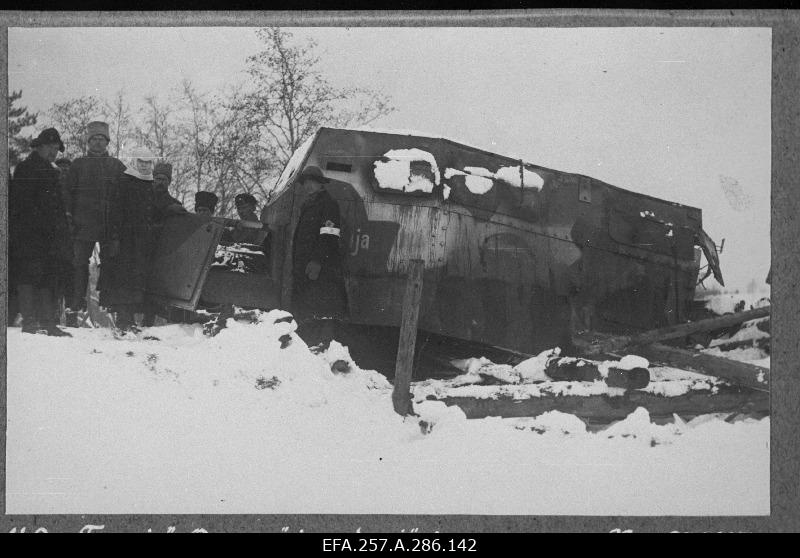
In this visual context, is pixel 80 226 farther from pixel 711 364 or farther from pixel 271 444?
pixel 711 364

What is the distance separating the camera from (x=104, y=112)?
428 centimetres

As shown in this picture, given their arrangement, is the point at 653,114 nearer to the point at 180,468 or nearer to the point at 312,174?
the point at 312,174

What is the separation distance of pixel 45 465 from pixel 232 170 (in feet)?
6.13

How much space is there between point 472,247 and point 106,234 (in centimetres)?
199

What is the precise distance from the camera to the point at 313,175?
4336 millimetres

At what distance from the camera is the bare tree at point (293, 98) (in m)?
4.31

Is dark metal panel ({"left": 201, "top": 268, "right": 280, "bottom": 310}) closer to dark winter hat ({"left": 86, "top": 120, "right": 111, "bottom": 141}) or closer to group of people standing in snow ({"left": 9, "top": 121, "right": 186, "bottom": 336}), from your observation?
group of people standing in snow ({"left": 9, "top": 121, "right": 186, "bottom": 336})

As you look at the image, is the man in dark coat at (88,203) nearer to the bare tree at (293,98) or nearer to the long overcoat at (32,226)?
the long overcoat at (32,226)

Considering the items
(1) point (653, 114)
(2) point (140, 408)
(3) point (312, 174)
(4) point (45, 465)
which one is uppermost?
(1) point (653, 114)

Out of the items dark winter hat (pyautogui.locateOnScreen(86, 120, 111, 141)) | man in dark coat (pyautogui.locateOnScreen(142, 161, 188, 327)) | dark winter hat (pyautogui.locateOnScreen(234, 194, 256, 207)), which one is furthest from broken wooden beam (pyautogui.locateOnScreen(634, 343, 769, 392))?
dark winter hat (pyautogui.locateOnScreen(86, 120, 111, 141))

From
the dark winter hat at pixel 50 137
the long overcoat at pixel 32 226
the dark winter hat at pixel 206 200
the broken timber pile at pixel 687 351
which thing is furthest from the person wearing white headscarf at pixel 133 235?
the broken timber pile at pixel 687 351

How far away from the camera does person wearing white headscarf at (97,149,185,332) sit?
4.31 meters

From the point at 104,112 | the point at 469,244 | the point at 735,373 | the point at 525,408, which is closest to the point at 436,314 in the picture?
the point at 469,244

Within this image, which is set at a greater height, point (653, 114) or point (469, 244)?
point (653, 114)
